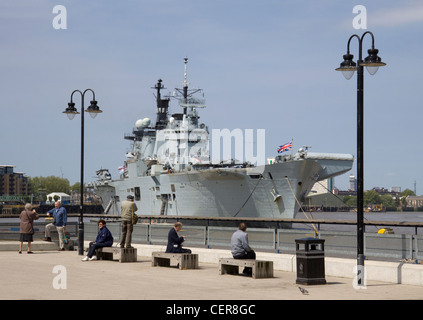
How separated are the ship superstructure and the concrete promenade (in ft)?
115

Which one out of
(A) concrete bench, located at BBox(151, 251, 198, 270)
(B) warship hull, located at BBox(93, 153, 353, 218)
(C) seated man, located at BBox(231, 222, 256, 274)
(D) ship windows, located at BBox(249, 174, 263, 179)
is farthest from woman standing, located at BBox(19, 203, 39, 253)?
(D) ship windows, located at BBox(249, 174, 263, 179)

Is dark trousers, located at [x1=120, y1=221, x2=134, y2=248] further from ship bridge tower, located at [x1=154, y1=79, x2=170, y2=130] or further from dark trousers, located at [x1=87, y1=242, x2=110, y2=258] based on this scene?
ship bridge tower, located at [x1=154, y1=79, x2=170, y2=130]

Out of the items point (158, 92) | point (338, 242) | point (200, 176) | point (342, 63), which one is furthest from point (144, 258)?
point (158, 92)

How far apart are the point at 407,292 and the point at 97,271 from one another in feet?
25.0

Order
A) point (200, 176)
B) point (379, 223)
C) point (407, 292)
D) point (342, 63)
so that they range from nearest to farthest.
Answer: point (407, 292), point (342, 63), point (379, 223), point (200, 176)

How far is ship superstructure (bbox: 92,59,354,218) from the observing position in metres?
54.4

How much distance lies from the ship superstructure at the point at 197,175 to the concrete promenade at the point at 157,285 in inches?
1386

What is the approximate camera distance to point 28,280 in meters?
14.8

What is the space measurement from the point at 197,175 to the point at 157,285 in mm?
42427

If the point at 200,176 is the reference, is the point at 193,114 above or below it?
above

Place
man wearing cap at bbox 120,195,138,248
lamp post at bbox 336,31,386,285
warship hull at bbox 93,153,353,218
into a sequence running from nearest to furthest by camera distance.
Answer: lamp post at bbox 336,31,386,285
man wearing cap at bbox 120,195,138,248
warship hull at bbox 93,153,353,218

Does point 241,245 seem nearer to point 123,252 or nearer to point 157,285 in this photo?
point 157,285

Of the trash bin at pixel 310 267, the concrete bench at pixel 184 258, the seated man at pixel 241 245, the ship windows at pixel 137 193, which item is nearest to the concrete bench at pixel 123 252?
the concrete bench at pixel 184 258
